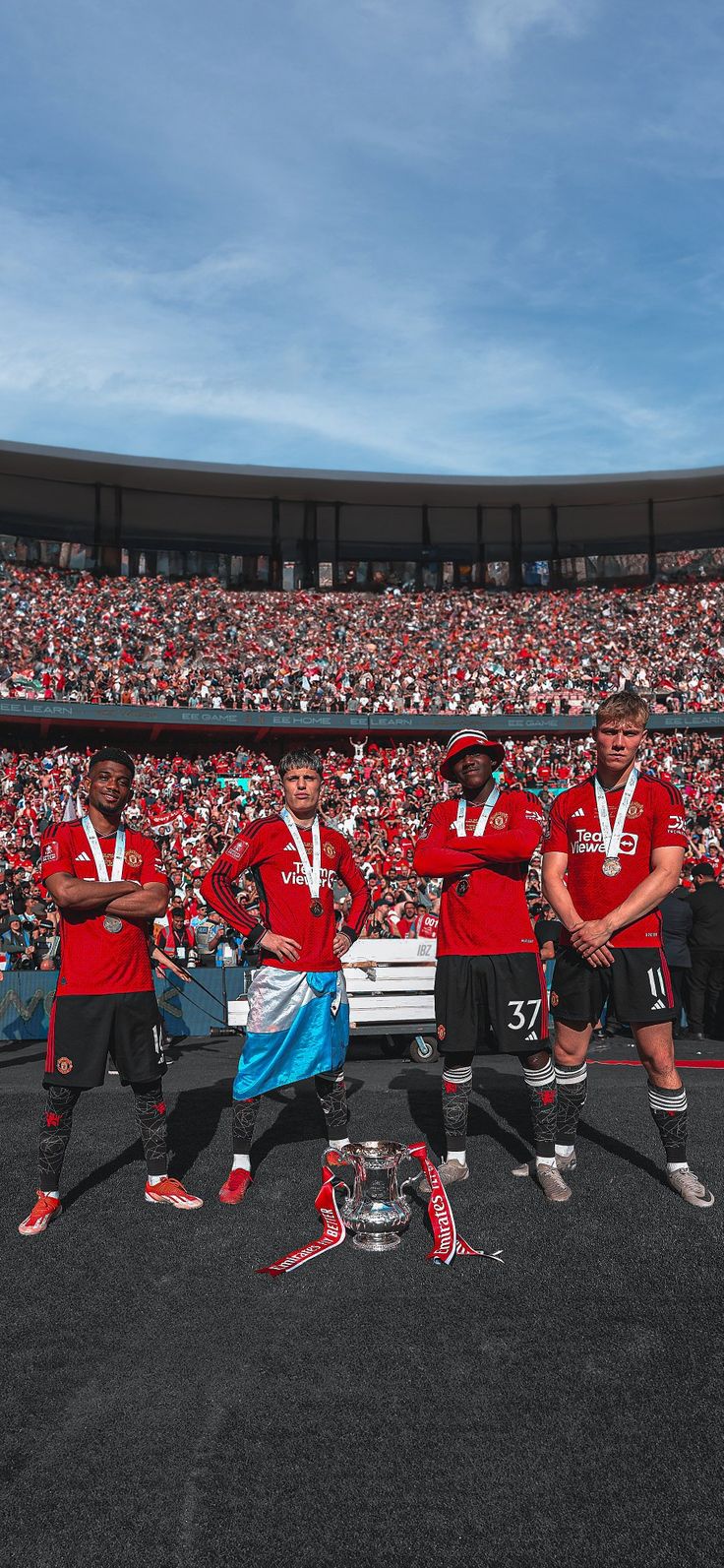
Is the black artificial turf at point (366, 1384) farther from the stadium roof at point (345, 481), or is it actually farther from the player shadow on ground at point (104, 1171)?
the stadium roof at point (345, 481)

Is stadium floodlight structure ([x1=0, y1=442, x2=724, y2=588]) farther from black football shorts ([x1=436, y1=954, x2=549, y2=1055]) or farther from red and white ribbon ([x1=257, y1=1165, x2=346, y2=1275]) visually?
red and white ribbon ([x1=257, y1=1165, x2=346, y2=1275])

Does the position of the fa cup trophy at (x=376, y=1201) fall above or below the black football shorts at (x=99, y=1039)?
below

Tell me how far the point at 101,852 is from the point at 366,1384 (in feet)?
8.83

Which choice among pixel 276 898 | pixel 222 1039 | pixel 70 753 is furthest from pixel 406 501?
pixel 276 898

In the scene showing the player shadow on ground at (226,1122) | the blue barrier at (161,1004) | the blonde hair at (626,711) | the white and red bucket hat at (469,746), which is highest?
the blonde hair at (626,711)

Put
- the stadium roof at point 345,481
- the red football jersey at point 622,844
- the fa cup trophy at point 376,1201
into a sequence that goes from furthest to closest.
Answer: the stadium roof at point 345,481 < the red football jersey at point 622,844 < the fa cup trophy at point 376,1201

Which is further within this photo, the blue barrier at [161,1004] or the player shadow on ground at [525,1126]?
the blue barrier at [161,1004]

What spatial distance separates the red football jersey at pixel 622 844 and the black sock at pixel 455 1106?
0.87 meters

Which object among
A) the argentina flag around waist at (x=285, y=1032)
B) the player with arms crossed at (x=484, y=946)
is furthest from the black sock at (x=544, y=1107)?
the argentina flag around waist at (x=285, y=1032)

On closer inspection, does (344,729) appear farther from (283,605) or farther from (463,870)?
(463,870)

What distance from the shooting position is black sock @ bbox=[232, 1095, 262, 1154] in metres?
4.91

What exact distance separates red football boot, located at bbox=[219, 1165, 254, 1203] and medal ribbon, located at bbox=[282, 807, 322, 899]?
1.41 metres

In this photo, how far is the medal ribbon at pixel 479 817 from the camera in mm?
4891

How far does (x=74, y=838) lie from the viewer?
4.77m
